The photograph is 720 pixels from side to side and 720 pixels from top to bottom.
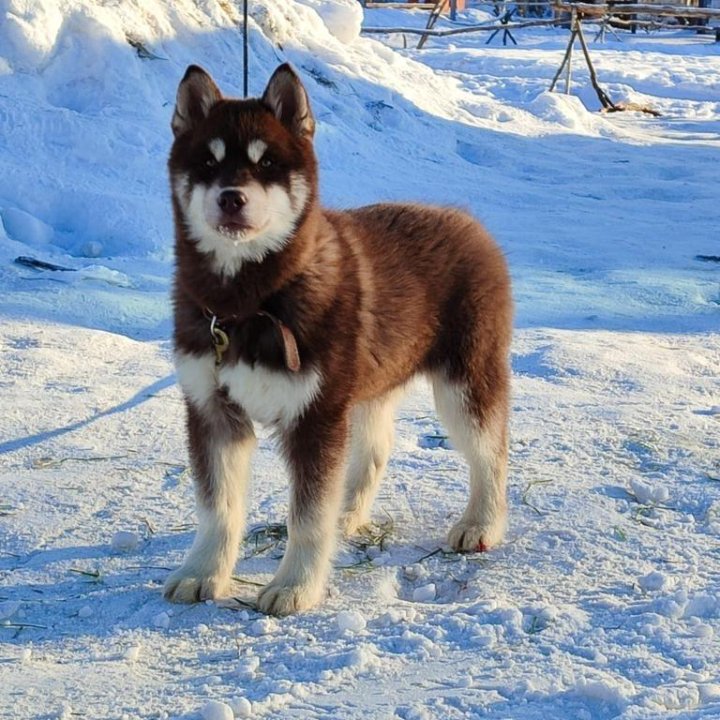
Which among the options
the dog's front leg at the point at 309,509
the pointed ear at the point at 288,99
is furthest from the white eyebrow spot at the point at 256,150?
the dog's front leg at the point at 309,509

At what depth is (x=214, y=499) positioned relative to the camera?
345 cm

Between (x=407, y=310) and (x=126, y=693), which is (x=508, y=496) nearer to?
(x=407, y=310)

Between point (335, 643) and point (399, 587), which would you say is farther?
point (399, 587)

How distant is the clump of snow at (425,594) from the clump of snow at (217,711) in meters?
0.92

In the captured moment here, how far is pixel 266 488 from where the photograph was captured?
14.1ft

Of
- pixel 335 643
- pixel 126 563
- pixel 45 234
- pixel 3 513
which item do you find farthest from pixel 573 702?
pixel 45 234

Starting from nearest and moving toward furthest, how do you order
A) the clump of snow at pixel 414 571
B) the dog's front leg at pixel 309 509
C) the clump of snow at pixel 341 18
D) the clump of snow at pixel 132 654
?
the clump of snow at pixel 132 654 < the dog's front leg at pixel 309 509 < the clump of snow at pixel 414 571 < the clump of snow at pixel 341 18

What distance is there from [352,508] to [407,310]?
0.83m

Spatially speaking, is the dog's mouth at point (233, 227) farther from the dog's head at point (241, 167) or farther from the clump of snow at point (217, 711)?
the clump of snow at point (217, 711)

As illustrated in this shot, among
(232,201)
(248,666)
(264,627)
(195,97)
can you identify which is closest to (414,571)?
(264,627)

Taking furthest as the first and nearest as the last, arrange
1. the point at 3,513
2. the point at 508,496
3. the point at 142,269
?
the point at 142,269 → the point at 508,496 → the point at 3,513

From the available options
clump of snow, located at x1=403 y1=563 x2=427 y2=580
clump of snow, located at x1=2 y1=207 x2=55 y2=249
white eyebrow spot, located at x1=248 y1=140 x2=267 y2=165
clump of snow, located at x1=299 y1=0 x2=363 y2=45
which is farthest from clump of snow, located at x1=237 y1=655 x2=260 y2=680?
clump of snow, located at x1=299 y1=0 x2=363 y2=45

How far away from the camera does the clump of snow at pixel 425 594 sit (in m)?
3.44

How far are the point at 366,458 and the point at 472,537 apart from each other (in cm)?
53
